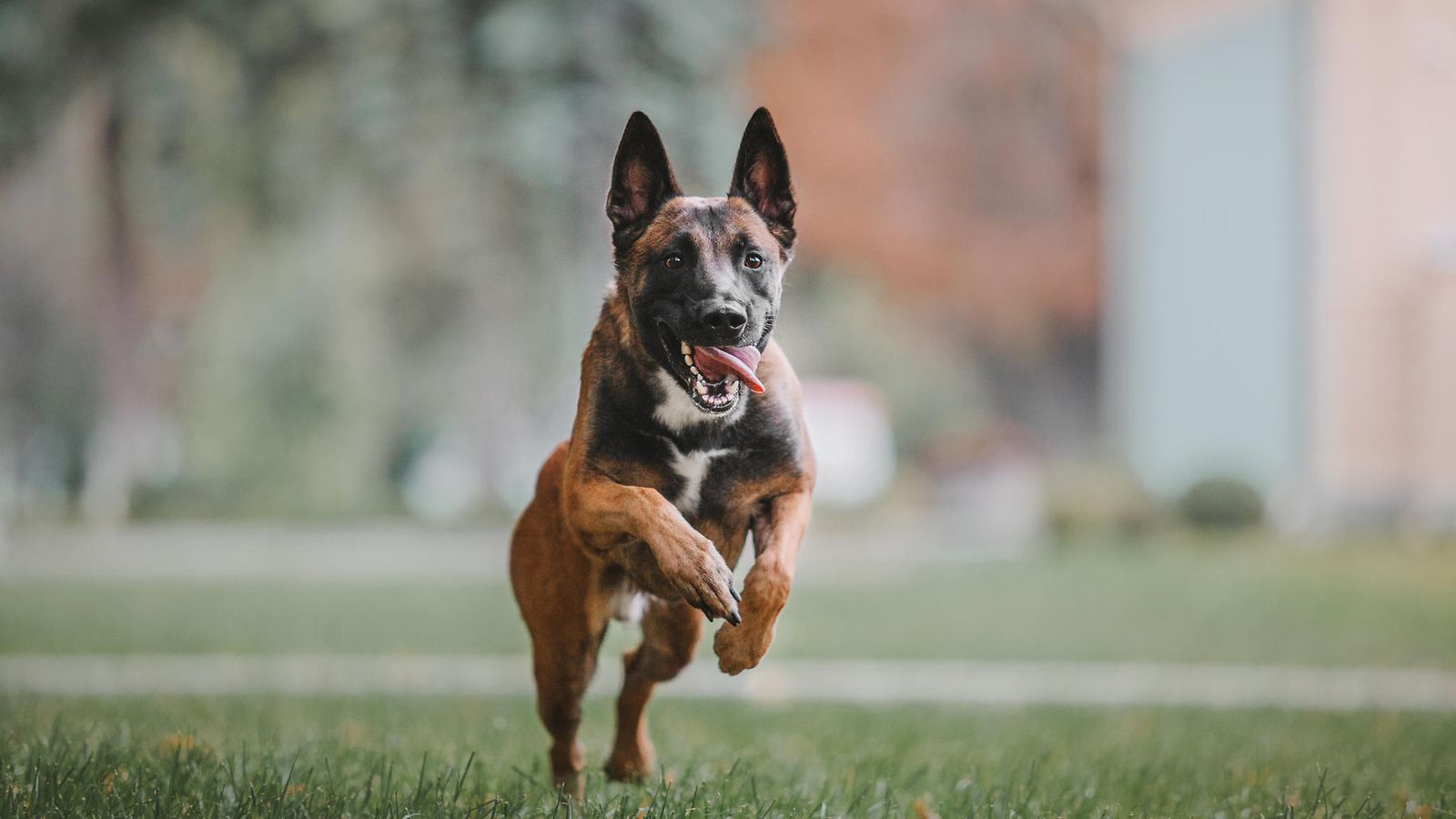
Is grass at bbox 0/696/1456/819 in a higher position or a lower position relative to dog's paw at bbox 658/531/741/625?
lower

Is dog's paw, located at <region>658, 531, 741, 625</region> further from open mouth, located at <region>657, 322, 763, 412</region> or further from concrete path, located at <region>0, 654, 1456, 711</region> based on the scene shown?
concrete path, located at <region>0, 654, 1456, 711</region>

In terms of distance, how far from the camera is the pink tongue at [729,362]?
321cm

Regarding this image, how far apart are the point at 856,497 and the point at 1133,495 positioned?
6.32 metres

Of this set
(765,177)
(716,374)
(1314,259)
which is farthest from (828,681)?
(1314,259)

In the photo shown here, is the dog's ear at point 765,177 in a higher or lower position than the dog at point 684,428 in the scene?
higher

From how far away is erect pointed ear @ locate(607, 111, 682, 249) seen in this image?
11.5ft

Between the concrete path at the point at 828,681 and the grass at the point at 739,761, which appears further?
the concrete path at the point at 828,681

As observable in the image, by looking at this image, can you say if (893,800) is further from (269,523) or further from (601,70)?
(269,523)

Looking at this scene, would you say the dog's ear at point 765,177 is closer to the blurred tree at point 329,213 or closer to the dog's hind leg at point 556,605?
the dog's hind leg at point 556,605

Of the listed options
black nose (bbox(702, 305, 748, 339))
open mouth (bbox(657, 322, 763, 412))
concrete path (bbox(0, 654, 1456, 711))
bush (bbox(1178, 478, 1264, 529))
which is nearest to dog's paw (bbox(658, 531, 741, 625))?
open mouth (bbox(657, 322, 763, 412))

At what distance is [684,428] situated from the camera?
3.47m

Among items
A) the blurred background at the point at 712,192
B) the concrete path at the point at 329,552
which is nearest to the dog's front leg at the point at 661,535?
the blurred background at the point at 712,192

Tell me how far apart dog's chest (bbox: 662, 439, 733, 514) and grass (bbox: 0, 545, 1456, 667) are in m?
7.21

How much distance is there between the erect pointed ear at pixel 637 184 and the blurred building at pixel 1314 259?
18.7m
